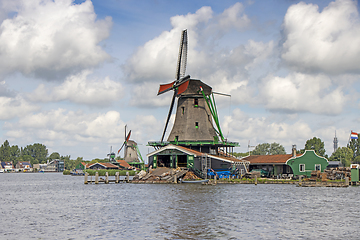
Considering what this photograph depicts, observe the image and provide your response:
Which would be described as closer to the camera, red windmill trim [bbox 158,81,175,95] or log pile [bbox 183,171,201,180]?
log pile [bbox 183,171,201,180]

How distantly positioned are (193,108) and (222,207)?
34887 millimetres

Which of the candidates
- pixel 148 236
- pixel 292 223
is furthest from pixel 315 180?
pixel 148 236

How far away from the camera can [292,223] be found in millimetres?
25516

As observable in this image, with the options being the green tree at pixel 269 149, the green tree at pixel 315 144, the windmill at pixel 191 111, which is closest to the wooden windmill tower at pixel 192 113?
the windmill at pixel 191 111

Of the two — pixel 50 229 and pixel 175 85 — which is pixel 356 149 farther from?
pixel 50 229

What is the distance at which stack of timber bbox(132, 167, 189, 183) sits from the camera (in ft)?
190

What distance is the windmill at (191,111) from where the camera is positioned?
65.1 metres

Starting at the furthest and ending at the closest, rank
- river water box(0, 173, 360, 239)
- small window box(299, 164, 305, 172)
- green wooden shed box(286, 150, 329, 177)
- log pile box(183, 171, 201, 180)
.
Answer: small window box(299, 164, 305, 172)
green wooden shed box(286, 150, 329, 177)
log pile box(183, 171, 201, 180)
river water box(0, 173, 360, 239)

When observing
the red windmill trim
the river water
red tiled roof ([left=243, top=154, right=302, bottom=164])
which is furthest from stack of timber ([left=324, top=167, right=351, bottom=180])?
the red windmill trim

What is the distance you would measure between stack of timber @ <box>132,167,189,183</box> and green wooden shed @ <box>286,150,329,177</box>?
17.8m

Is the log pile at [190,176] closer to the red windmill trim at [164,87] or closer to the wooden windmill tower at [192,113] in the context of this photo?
the wooden windmill tower at [192,113]

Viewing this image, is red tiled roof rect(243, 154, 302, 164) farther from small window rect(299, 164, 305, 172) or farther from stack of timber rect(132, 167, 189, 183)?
stack of timber rect(132, 167, 189, 183)

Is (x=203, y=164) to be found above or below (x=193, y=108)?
below

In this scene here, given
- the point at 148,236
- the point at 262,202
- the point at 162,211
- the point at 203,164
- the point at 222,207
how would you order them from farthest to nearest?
1. the point at 203,164
2. the point at 262,202
3. the point at 222,207
4. the point at 162,211
5. the point at 148,236
